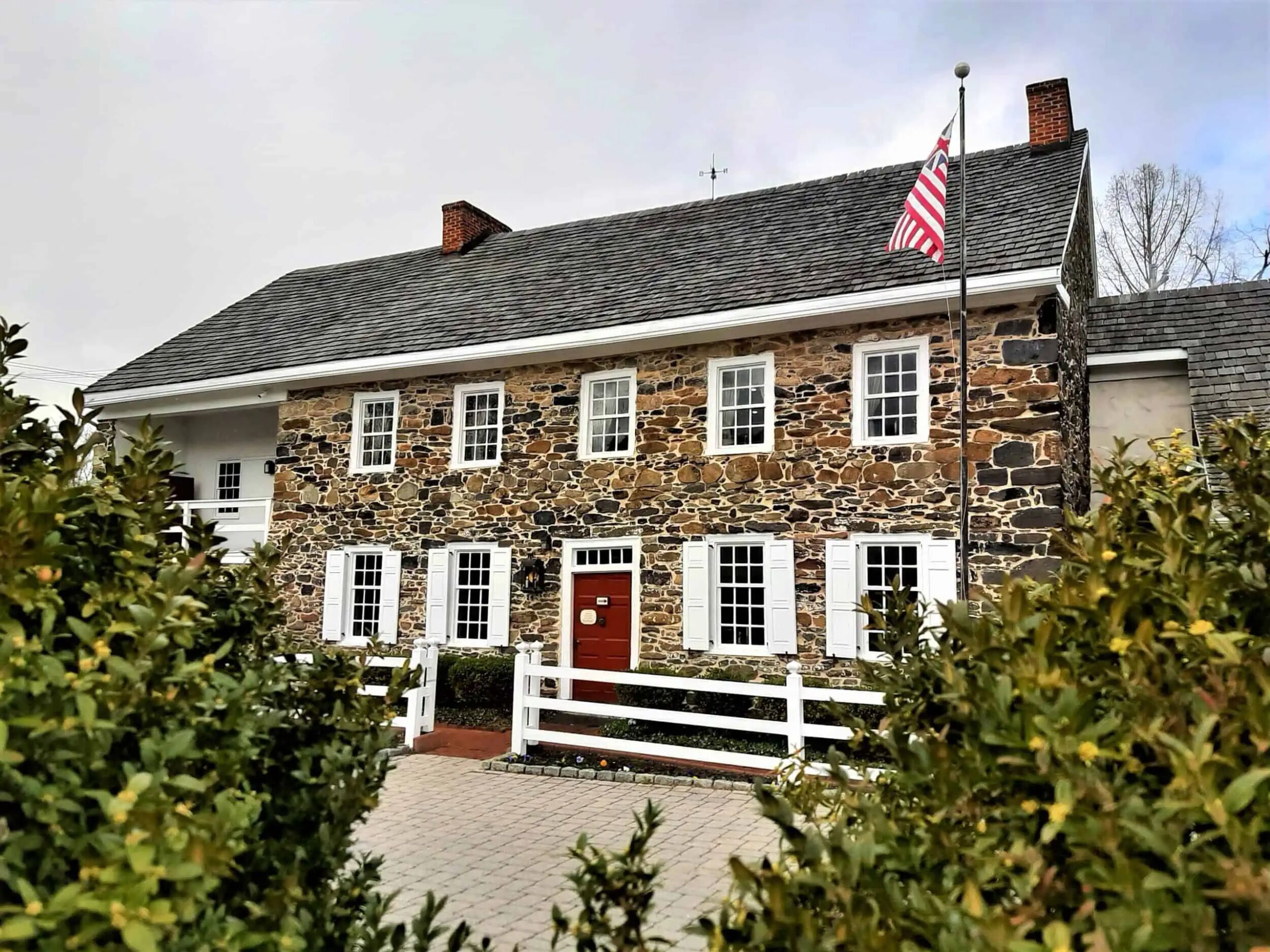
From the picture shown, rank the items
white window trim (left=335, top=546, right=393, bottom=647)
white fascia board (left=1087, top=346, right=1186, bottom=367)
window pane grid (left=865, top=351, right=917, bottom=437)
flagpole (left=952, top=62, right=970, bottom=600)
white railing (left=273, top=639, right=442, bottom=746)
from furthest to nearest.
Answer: white window trim (left=335, top=546, right=393, bottom=647) < white fascia board (left=1087, top=346, right=1186, bottom=367) < window pane grid (left=865, top=351, right=917, bottom=437) < white railing (left=273, top=639, right=442, bottom=746) < flagpole (left=952, top=62, right=970, bottom=600)

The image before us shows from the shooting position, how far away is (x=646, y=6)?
31.2 feet

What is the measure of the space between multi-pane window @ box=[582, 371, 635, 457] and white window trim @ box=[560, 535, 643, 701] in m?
1.32

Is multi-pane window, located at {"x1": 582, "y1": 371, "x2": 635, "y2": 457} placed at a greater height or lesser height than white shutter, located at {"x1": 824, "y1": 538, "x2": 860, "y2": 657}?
greater

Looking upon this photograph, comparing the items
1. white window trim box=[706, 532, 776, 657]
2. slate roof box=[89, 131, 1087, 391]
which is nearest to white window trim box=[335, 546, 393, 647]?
slate roof box=[89, 131, 1087, 391]

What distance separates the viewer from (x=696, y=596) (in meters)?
11.7

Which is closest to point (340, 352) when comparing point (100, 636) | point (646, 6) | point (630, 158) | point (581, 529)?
point (581, 529)

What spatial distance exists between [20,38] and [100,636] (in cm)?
1086

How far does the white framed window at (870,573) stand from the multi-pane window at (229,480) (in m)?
12.2

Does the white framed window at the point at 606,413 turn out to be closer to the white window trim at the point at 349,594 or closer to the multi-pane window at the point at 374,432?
the multi-pane window at the point at 374,432

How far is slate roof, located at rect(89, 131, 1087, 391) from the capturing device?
11.4m

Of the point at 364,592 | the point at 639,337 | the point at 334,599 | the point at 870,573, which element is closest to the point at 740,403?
the point at 639,337

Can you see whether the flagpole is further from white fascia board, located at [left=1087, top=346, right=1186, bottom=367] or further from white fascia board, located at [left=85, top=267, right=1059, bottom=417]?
white fascia board, located at [left=1087, top=346, right=1186, bottom=367]

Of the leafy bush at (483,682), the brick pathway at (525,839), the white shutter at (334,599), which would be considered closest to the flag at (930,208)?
the brick pathway at (525,839)

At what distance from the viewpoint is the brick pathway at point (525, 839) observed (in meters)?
5.10
